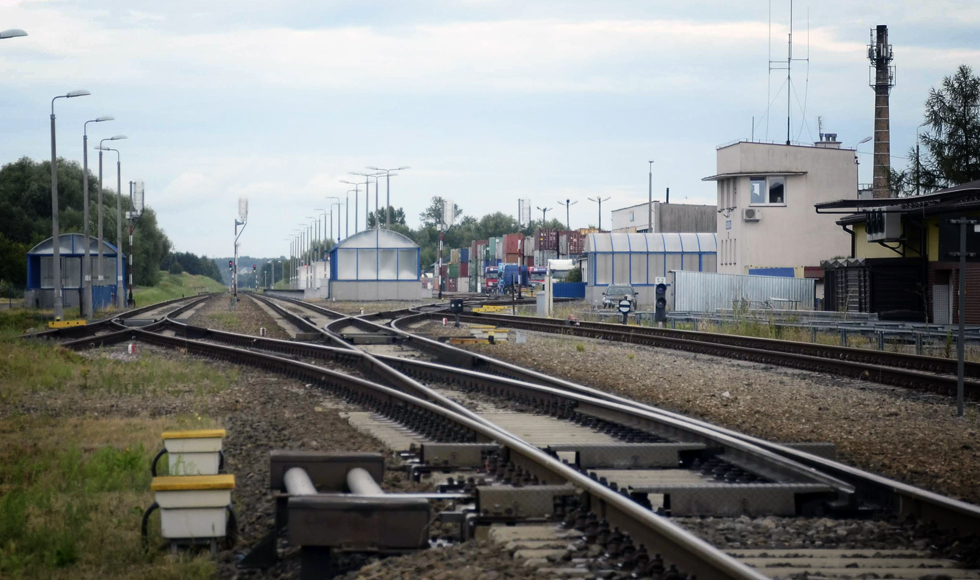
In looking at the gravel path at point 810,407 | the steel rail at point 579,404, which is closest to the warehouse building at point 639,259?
the steel rail at point 579,404

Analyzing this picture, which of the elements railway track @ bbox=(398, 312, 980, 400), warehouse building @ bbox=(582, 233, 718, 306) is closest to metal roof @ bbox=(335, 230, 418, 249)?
warehouse building @ bbox=(582, 233, 718, 306)

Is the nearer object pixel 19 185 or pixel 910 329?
pixel 910 329

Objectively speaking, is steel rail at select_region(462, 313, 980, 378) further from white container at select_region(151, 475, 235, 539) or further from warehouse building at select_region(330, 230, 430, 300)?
warehouse building at select_region(330, 230, 430, 300)

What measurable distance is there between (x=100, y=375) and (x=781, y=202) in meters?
43.6

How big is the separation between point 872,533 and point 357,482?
3023 millimetres

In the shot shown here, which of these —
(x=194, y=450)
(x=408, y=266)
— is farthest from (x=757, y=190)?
(x=194, y=450)

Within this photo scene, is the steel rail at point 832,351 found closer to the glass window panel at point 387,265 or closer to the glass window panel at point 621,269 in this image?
the glass window panel at point 621,269

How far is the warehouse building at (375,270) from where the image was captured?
71.8 m

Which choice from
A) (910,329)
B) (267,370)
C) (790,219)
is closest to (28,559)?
(267,370)

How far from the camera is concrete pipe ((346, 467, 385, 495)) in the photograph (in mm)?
6344

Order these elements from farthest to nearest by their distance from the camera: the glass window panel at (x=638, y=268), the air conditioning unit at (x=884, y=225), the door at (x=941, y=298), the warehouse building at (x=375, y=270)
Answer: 1. the warehouse building at (x=375, y=270)
2. the glass window panel at (x=638, y=268)
3. the air conditioning unit at (x=884, y=225)
4. the door at (x=941, y=298)

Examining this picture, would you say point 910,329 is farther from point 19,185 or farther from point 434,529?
point 19,185

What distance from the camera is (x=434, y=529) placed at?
6.30 m

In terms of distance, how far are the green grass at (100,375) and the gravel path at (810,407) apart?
5.67 meters
